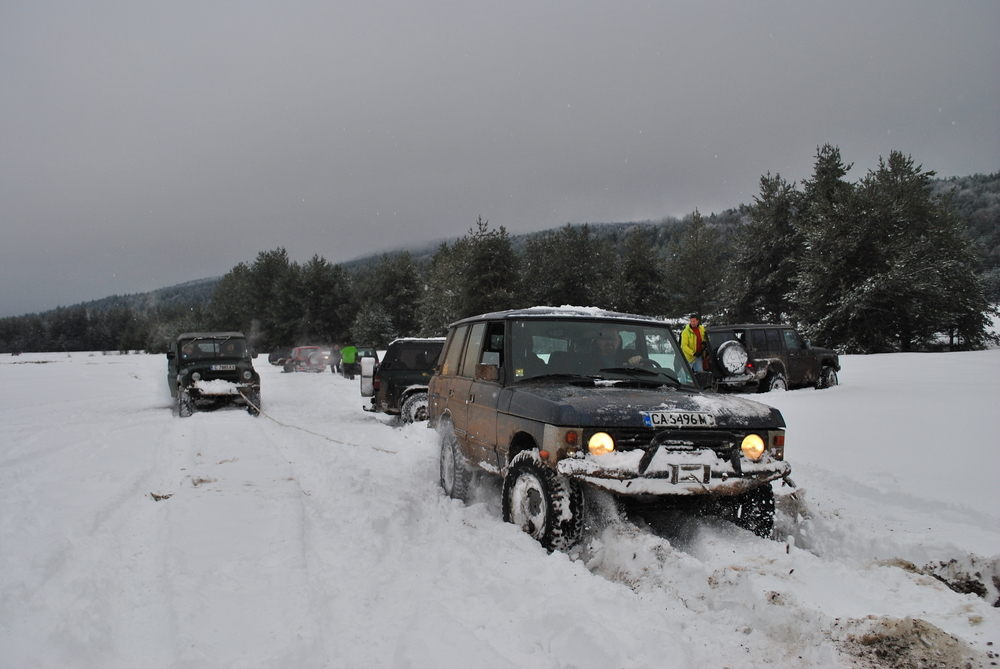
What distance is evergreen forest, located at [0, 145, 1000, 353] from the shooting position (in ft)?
100

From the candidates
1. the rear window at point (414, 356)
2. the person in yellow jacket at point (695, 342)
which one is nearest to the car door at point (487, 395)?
the person in yellow jacket at point (695, 342)

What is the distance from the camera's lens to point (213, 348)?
14781 mm

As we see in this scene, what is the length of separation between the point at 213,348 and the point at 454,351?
33.1 feet

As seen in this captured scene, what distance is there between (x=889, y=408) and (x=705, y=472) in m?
7.98

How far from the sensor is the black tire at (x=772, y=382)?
1570 cm

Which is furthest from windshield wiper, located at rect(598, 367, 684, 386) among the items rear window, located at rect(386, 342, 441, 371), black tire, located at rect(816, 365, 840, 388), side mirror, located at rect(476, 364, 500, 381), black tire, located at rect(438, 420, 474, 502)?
black tire, located at rect(816, 365, 840, 388)

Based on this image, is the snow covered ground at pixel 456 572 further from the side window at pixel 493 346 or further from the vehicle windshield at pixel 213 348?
the vehicle windshield at pixel 213 348

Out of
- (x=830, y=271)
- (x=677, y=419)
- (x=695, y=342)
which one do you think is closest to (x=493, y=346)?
(x=677, y=419)

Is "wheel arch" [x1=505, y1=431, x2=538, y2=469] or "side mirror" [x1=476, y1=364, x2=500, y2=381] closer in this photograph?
"wheel arch" [x1=505, y1=431, x2=538, y2=469]

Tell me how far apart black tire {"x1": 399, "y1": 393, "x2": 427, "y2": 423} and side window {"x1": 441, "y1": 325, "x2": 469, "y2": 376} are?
471cm

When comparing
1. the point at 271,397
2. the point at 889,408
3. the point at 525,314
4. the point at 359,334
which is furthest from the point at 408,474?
the point at 359,334

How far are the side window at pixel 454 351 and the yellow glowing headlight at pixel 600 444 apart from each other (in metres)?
2.76

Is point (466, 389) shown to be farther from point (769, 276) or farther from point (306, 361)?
point (769, 276)

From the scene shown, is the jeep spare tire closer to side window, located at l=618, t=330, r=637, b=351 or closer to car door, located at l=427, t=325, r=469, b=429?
car door, located at l=427, t=325, r=469, b=429
